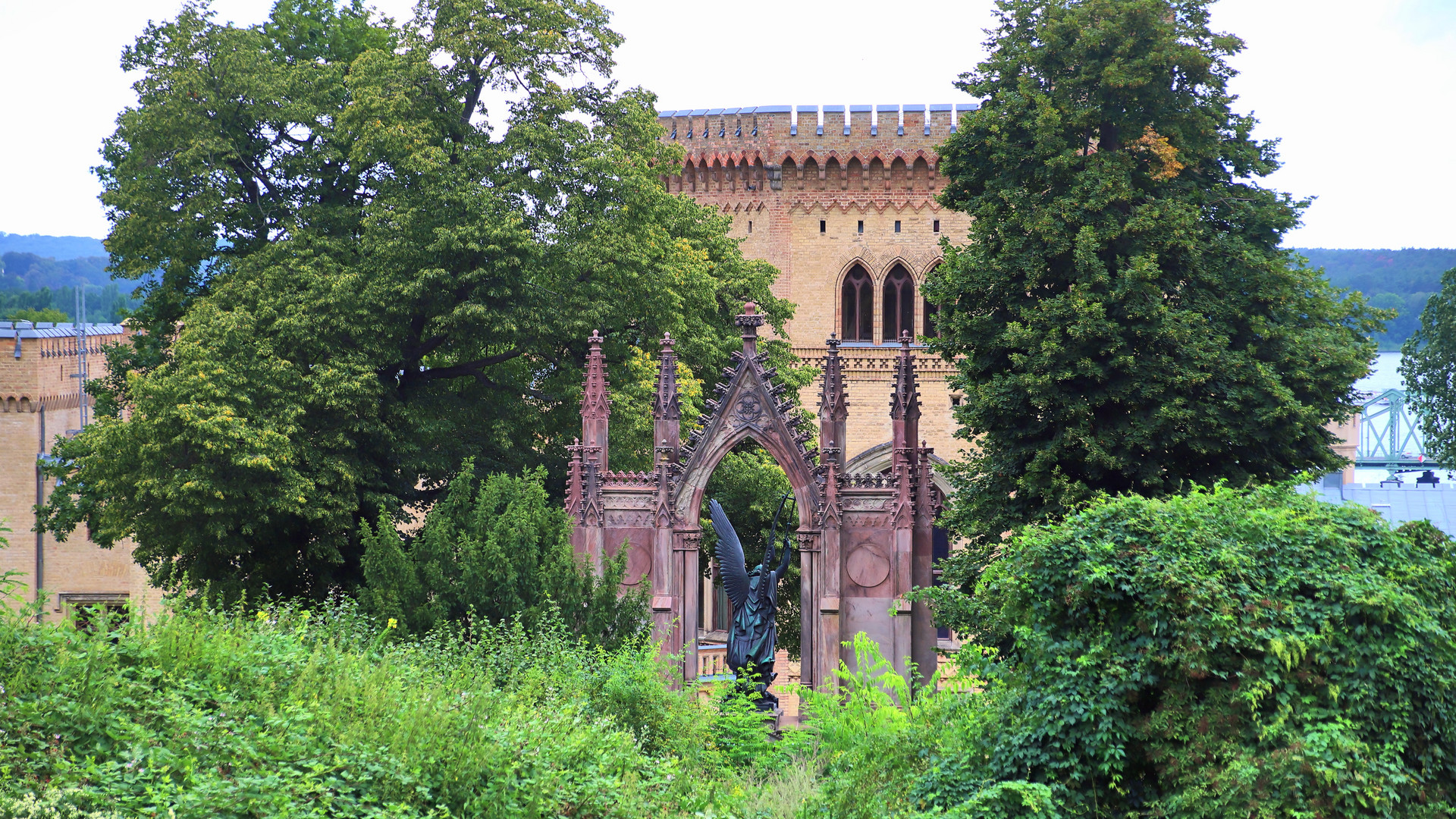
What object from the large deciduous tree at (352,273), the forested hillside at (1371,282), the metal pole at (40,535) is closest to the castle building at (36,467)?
the metal pole at (40,535)

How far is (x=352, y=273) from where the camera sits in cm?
2703

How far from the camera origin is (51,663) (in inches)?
524

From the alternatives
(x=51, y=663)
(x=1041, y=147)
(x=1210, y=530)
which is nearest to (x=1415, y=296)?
(x=1041, y=147)

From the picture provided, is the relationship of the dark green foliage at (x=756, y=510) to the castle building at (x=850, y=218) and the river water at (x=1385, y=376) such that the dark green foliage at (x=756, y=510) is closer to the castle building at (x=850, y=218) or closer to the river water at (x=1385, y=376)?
the castle building at (x=850, y=218)

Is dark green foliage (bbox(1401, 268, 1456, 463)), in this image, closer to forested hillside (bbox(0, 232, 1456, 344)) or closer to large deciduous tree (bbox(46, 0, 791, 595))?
large deciduous tree (bbox(46, 0, 791, 595))

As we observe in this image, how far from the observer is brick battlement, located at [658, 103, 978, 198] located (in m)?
45.6

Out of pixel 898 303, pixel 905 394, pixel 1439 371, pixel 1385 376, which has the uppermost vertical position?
pixel 1385 376

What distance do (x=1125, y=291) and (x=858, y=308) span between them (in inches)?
997

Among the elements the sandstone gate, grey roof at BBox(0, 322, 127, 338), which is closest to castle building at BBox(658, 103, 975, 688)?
grey roof at BBox(0, 322, 127, 338)

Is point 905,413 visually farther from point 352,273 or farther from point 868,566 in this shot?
point 352,273

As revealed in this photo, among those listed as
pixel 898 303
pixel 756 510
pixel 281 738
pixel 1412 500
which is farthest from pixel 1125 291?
pixel 1412 500

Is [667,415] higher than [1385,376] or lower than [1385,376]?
lower

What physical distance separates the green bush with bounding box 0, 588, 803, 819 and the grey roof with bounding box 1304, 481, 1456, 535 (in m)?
40.5

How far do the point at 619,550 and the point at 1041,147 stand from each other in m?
9.56
